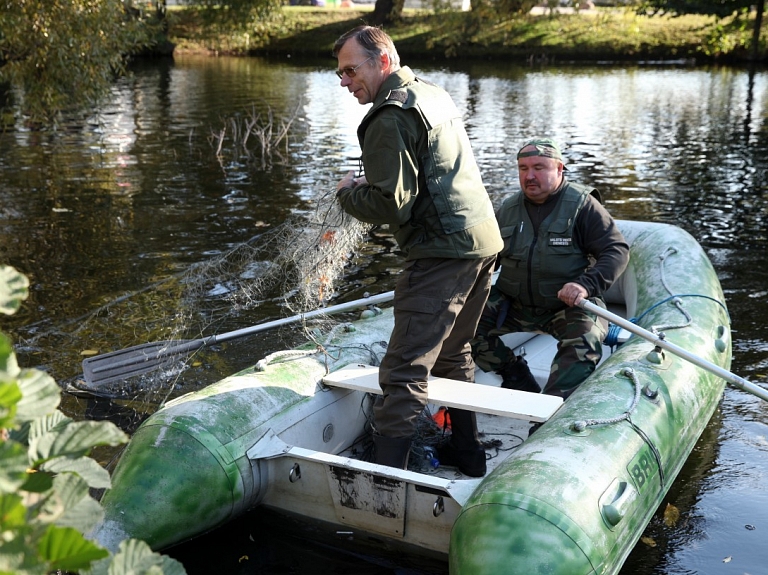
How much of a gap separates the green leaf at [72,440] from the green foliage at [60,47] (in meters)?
10.2

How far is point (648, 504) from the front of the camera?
12.7 feet

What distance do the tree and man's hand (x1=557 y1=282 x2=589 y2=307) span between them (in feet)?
103

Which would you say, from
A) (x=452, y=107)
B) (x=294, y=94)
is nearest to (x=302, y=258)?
(x=452, y=107)

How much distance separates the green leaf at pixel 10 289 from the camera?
4.36ft

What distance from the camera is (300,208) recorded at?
11633mm

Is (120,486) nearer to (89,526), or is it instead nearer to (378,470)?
(378,470)

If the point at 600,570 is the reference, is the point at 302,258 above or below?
above

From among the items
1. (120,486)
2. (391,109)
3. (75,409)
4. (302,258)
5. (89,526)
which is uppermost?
(391,109)

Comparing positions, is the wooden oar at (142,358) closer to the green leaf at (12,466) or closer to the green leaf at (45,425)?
the green leaf at (45,425)

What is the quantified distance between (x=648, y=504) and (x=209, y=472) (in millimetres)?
1941

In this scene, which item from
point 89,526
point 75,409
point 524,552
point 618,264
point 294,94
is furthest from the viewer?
point 294,94

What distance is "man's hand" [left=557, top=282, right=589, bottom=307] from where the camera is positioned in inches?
184

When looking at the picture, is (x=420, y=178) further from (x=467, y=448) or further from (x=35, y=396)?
(x=35, y=396)

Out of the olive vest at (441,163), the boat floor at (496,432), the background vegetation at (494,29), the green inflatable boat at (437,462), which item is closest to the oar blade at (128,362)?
the green inflatable boat at (437,462)
